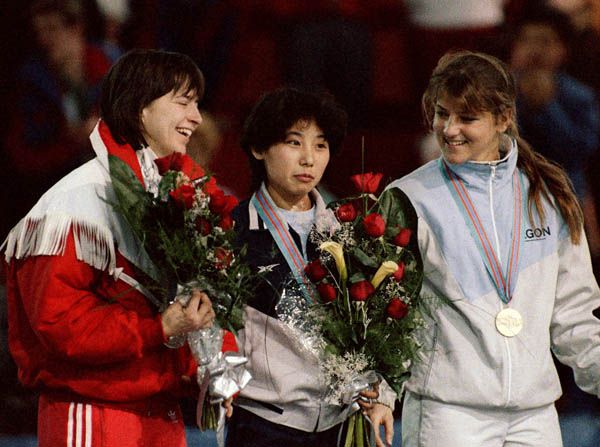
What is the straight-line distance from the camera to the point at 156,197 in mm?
2914

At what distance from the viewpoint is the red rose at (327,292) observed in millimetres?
3107

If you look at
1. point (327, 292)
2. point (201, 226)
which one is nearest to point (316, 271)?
point (327, 292)

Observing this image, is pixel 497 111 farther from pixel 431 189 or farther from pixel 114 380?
pixel 114 380

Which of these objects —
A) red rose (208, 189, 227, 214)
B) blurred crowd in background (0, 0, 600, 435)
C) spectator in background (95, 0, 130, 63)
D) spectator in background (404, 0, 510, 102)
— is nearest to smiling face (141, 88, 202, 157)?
red rose (208, 189, 227, 214)

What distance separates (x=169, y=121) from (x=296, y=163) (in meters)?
0.48

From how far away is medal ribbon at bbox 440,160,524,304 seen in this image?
333cm

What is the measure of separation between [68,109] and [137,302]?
2.60 meters

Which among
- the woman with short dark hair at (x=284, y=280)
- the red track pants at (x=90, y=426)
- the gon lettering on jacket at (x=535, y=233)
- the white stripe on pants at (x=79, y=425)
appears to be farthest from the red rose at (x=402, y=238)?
the white stripe on pants at (x=79, y=425)

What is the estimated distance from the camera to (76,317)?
2814 millimetres

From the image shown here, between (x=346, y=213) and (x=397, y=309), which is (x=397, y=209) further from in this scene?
(x=397, y=309)

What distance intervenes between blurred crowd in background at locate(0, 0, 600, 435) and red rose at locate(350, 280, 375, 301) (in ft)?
7.97

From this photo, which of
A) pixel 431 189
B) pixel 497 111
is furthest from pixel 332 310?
pixel 497 111

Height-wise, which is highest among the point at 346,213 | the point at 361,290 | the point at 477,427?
the point at 346,213

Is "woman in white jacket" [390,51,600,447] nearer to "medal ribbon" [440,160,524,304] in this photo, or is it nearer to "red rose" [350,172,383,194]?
"medal ribbon" [440,160,524,304]
